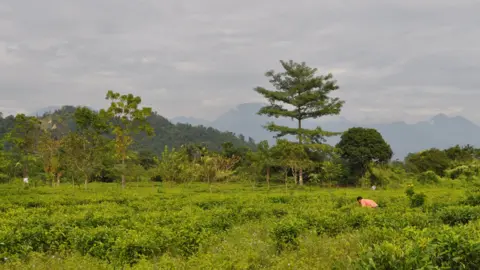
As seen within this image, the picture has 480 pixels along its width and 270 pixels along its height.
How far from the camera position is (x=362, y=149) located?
39.5 meters

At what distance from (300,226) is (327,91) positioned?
33.2 m

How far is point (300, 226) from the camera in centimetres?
926

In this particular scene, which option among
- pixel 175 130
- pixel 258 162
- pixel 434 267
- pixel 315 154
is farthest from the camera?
pixel 175 130

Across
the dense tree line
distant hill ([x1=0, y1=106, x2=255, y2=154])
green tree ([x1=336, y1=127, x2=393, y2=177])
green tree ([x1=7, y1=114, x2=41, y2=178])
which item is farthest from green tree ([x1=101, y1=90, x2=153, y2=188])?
distant hill ([x1=0, y1=106, x2=255, y2=154])

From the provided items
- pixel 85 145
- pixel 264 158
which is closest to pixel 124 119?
pixel 85 145

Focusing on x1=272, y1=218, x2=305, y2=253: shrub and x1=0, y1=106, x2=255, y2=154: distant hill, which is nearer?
x1=272, y1=218, x2=305, y2=253: shrub

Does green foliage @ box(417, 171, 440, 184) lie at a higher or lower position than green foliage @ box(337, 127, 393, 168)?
lower

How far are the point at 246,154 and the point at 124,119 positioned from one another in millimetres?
13409

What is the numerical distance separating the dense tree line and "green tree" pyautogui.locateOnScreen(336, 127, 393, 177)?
10 cm

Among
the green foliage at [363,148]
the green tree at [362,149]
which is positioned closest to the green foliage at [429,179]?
the green tree at [362,149]

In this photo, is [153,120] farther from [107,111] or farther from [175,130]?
[107,111]

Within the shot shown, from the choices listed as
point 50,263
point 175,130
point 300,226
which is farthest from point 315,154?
point 175,130

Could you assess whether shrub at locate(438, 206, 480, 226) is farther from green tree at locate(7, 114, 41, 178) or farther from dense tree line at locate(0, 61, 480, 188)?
green tree at locate(7, 114, 41, 178)

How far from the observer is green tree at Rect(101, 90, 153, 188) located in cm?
2866
